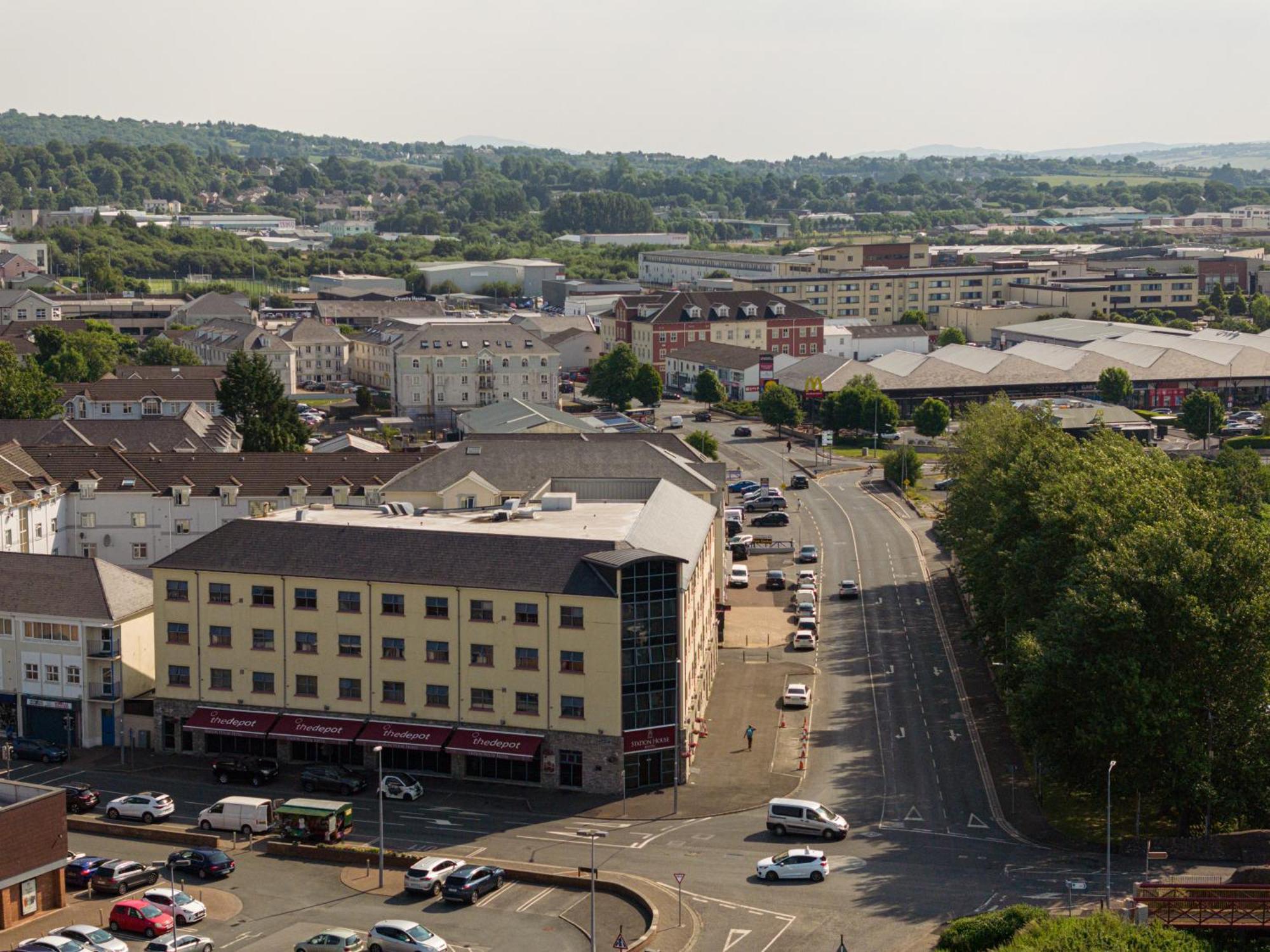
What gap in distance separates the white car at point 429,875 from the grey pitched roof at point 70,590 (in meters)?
21.4

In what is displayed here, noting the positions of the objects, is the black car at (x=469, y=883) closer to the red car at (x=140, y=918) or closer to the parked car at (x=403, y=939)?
the parked car at (x=403, y=939)

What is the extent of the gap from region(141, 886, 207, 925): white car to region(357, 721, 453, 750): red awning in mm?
12627

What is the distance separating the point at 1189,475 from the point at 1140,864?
22.6 meters

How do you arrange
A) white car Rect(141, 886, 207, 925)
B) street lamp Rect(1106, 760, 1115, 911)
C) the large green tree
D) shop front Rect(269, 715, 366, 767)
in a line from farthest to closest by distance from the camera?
the large green tree < shop front Rect(269, 715, 366, 767) < white car Rect(141, 886, 207, 925) < street lamp Rect(1106, 760, 1115, 911)

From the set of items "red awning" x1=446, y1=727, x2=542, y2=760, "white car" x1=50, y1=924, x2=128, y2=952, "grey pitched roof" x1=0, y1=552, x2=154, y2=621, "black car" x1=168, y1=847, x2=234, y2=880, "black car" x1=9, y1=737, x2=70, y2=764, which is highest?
"grey pitched roof" x1=0, y1=552, x2=154, y2=621

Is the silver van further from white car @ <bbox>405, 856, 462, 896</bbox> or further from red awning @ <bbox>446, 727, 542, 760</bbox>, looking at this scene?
white car @ <bbox>405, 856, 462, 896</bbox>

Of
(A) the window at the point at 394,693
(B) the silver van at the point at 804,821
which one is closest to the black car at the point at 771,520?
(A) the window at the point at 394,693

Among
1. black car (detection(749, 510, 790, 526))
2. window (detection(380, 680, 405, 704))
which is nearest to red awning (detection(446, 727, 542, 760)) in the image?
window (detection(380, 680, 405, 704))

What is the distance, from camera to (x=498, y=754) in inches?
2339

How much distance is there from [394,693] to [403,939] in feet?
58.8

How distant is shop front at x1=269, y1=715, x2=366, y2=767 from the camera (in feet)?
203

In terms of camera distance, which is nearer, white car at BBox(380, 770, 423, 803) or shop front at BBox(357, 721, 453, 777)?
white car at BBox(380, 770, 423, 803)

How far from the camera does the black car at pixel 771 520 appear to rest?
11056cm

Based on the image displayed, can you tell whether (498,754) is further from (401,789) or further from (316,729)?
(316,729)
